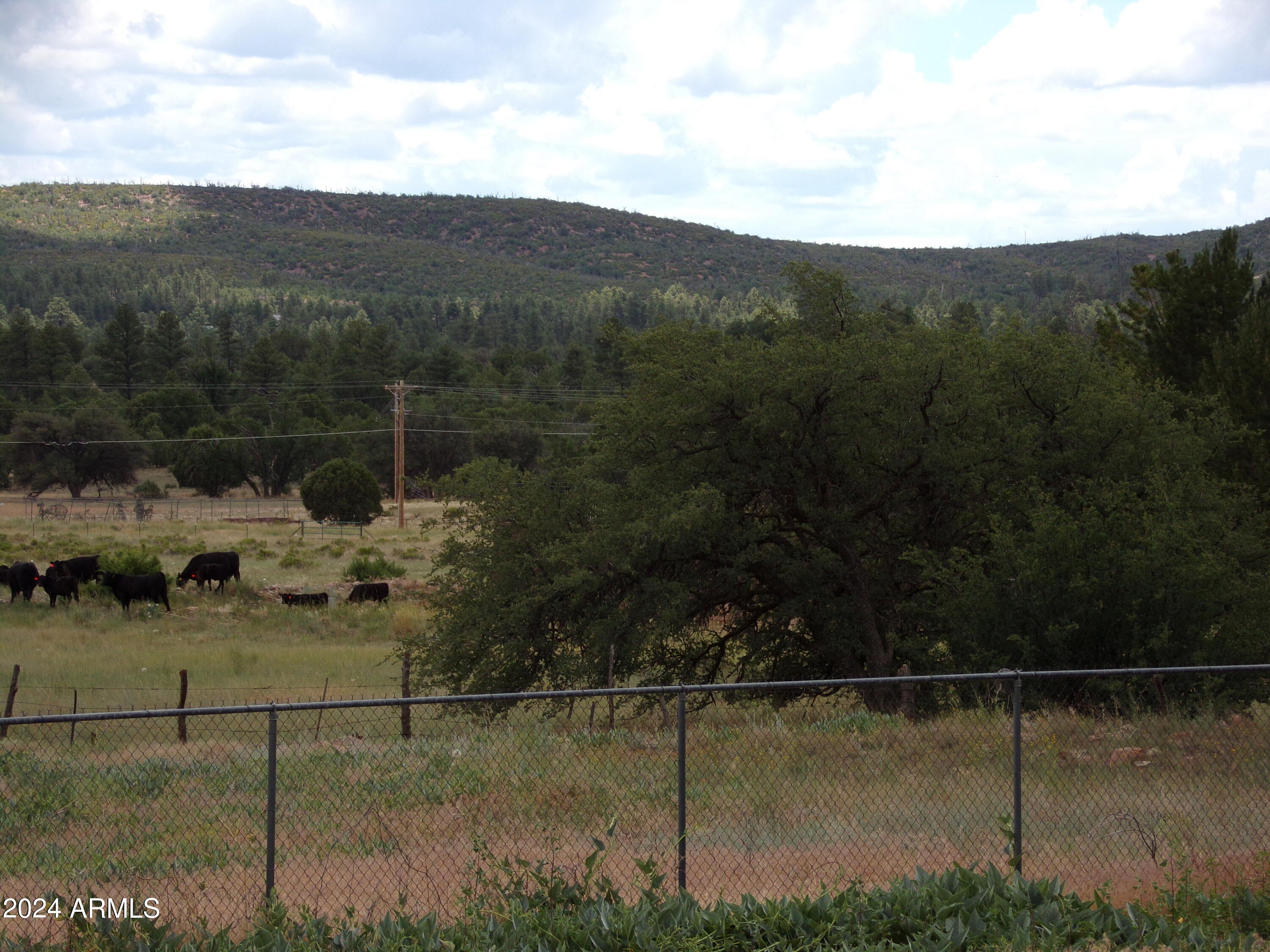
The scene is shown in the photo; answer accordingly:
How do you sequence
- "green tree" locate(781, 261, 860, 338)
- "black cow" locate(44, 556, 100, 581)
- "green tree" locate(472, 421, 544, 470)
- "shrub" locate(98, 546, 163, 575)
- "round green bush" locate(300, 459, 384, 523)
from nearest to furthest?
"green tree" locate(781, 261, 860, 338), "black cow" locate(44, 556, 100, 581), "shrub" locate(98, 546, 163, 575), "round green bush" locate(300, 459, 384, 523), "green tree" locate(472, 421, 544, 470)

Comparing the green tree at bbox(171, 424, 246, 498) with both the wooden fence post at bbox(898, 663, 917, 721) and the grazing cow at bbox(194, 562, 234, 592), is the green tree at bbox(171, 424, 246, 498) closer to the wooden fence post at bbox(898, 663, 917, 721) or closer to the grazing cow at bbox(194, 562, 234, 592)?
the grazing cow at bbox(194, 562, 234, 592)

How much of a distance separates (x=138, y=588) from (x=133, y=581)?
247 mm

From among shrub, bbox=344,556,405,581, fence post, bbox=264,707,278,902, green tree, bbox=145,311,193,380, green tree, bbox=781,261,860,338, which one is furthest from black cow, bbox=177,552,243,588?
green tree, bbox=145,311,193,380

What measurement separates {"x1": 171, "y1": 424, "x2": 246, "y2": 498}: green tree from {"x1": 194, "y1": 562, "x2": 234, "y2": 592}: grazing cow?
43.0 metres

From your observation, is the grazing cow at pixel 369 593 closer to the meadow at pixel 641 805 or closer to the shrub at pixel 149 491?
the meadow at pixel 641 805

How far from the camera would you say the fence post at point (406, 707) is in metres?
16.4

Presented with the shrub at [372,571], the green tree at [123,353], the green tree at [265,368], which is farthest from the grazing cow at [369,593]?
the green tree at [123,353]

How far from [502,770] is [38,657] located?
64.4 feet

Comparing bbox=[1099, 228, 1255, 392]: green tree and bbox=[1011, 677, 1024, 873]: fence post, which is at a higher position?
bbox=[1099, 228, 1255, 392]: green tree

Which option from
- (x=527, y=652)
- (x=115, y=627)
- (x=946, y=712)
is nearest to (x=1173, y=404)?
(x=946, y=712)

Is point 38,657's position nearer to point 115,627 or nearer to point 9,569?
point 115,627

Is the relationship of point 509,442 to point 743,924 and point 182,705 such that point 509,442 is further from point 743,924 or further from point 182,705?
point 743,924

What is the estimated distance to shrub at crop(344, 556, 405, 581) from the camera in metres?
41.3

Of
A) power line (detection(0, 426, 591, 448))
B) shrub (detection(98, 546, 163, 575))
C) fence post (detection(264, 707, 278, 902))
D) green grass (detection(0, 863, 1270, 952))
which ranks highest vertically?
fence post (detection(264, 707, 278, 902))
